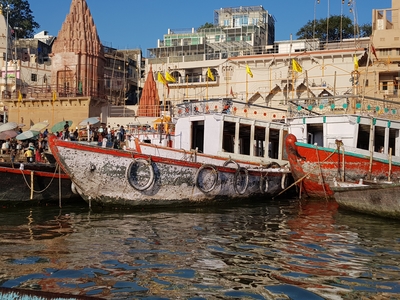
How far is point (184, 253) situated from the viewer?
873cm

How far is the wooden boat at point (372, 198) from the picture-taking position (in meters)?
12.9

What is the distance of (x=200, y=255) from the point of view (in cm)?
857

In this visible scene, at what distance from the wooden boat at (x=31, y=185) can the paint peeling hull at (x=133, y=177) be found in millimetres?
1203

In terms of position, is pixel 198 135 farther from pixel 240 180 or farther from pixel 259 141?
pixel 240 180

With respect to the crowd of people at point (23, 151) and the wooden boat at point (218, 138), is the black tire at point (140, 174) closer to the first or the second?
the wooden boat at point (218, 138)

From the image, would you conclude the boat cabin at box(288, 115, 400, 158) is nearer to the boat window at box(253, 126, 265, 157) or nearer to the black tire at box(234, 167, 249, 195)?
the boat window at box(253, 126, 265, 157)

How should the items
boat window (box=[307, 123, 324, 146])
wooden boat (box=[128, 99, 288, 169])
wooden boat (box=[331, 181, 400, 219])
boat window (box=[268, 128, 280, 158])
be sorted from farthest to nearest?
boat window (box=[268, 128, 280, 158]) < boat window (box=[307, 123, 324, 146]) < wooden boat (box=[128, 99, 288, 169]) < wooden boat (box=[331, 181, 400, 219])

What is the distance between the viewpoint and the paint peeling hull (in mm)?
14055

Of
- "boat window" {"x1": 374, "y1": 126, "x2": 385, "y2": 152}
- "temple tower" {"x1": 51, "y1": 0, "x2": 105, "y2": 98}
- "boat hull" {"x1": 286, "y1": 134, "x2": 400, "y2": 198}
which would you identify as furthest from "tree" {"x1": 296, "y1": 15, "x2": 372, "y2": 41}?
"boat hull" {"x1": 286, "y1": 134, "x2": 400, "y2": 198}

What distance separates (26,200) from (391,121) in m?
14.0

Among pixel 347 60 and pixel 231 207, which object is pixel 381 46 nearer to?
pixel 347 60

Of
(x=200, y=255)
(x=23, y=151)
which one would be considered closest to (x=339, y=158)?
(x=200, y=255)

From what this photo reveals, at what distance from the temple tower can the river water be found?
88.1 feet

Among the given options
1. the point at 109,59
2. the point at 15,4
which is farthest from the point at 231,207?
the point at 15,4
